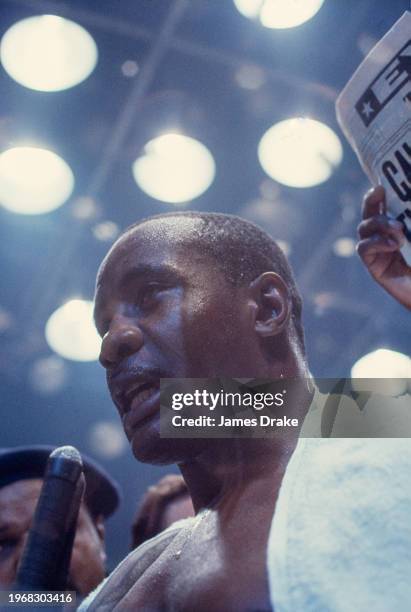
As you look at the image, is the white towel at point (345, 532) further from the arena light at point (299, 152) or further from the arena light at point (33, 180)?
the arena light at point (33, 180)

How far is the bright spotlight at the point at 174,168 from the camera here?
184 centimetres

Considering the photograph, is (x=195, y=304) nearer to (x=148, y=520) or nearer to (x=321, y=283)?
(x=148, y=520)

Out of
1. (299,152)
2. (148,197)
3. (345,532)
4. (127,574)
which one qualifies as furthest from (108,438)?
(345,532)

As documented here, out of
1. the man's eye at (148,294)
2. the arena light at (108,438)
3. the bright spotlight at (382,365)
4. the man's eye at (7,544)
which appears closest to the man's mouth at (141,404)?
the man's eye at (148,294)

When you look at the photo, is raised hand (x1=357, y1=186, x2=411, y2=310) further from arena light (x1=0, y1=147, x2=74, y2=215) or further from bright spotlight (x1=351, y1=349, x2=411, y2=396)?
arena light (x1=0, y1=147, x2=74, y2=215)

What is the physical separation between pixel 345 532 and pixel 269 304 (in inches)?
15.9

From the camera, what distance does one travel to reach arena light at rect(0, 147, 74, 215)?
181cm

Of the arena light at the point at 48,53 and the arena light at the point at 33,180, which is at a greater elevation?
the arena light at the point at 48,53

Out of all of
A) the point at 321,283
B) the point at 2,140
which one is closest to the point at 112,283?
the point at 2,140

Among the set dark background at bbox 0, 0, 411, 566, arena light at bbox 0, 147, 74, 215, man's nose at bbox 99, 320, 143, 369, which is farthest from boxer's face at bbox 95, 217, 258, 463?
arena light at bbox 0, 147, 74, 215

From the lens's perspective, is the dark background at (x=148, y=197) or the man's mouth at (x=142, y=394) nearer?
the man's mouth at (x=142, y=394)

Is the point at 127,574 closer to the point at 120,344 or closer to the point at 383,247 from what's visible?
the point at 120,344

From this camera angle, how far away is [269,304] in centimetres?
101

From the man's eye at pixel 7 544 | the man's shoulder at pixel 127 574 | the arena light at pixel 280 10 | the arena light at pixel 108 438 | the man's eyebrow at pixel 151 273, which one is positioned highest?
the arena light at pixel 280 10
